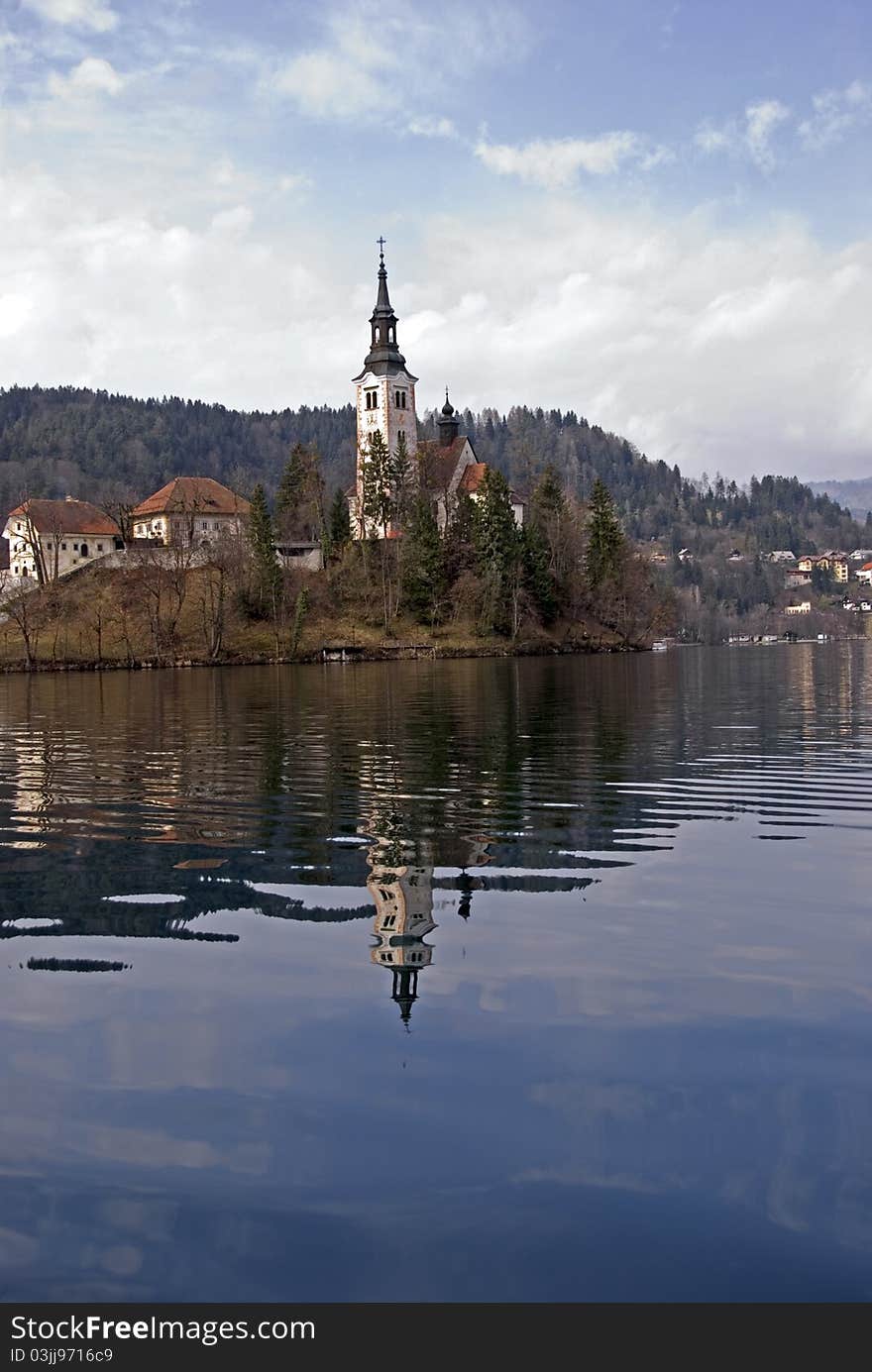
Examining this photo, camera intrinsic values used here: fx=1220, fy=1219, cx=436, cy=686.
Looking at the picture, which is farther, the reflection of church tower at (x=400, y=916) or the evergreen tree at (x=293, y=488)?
the evergreen tree at (x=293, y=488)

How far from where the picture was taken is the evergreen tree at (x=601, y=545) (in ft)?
433

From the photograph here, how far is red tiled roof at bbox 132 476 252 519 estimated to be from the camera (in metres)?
135

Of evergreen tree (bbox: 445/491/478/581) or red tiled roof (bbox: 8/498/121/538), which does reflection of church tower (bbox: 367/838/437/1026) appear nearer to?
evergreen tree (bbox: 445/491/478/581)

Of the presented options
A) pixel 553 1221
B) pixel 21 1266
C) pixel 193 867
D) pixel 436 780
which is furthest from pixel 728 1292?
pixel 436 780

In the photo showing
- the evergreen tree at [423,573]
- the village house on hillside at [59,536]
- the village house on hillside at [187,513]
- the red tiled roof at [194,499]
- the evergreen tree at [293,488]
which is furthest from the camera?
the evergreen tree at [293,488]

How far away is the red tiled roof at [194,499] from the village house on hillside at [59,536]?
4.30 meters

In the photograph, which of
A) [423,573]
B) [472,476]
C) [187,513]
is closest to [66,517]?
[187,513]

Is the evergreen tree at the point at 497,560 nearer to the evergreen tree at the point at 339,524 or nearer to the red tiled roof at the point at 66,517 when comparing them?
the evergreen tree at the point at 339,524

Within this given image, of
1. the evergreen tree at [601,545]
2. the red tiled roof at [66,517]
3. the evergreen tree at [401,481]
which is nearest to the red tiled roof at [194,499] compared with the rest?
the red tiled roof at [66,517]

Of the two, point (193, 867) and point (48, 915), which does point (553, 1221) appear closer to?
point (48, 915)

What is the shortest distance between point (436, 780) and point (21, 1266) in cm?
1905

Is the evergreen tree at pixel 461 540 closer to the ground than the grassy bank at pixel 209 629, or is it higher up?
higher up

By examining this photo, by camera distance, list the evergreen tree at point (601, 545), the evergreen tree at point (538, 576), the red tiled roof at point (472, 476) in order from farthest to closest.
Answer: the red tiled roof at point (472, 476) < the evergreen tree at point (601, 545) < the evergreen tree at point (538, 576)

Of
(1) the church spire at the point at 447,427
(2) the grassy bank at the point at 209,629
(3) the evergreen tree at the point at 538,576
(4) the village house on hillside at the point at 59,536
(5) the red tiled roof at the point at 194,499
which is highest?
(1) the church spire at the point at 447,427
